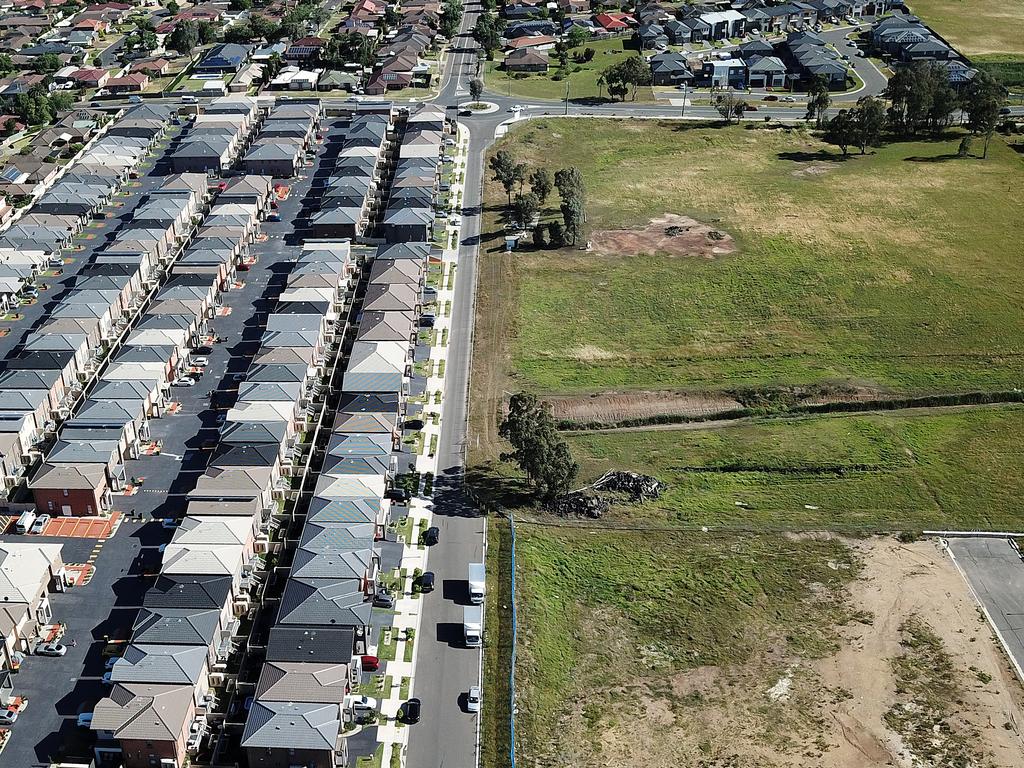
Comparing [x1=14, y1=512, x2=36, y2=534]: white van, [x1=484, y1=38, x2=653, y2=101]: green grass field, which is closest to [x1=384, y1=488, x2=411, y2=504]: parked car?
[x1=14, y1=512, x2=36, y2=534]: white van

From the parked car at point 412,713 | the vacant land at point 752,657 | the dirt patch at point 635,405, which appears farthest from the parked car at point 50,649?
the dirt patch at point 635,405

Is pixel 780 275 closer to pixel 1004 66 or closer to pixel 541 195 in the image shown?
pixel 541 195

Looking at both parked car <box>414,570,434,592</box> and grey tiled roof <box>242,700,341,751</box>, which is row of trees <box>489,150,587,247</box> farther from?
grey tiled roof <box>242,700,341,751</box>

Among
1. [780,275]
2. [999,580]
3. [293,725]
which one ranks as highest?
[780,275]

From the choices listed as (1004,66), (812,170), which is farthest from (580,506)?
(1004,66)

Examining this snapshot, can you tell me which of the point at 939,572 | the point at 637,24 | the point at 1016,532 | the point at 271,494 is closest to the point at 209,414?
the point at 271,494
